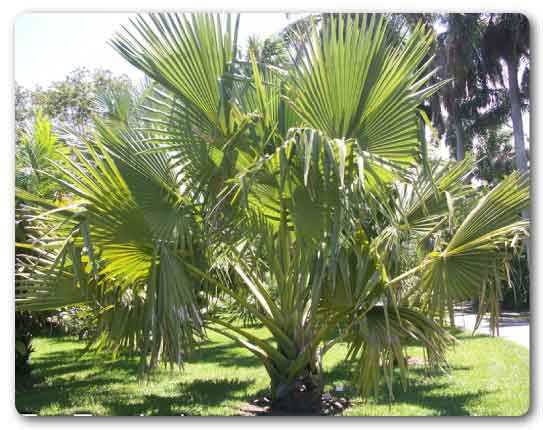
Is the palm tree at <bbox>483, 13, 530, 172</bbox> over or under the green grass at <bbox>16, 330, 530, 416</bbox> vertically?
over

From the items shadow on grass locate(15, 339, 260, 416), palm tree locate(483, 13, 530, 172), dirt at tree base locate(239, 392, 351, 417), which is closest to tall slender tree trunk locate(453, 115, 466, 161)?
palm tree locate(483, 13, 530, 172)

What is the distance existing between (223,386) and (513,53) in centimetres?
399

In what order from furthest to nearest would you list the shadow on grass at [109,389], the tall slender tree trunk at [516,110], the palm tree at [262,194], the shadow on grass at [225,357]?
the shadow on grass at [225,357], the tall slender tree trunk at [516,110], the shadow on grass at [109,389], the palm tree at [262,194]

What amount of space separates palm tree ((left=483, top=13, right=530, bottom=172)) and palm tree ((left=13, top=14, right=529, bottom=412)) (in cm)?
140

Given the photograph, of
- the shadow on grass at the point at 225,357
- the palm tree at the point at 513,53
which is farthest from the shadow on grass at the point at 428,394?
the palm tree at the point at 513,53

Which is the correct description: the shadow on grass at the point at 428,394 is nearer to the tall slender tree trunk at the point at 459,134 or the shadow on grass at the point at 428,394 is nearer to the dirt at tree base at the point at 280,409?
the dirt at tree base at the point at 280,409

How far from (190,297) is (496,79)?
5.07 metres

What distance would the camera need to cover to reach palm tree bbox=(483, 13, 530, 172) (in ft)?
16.1

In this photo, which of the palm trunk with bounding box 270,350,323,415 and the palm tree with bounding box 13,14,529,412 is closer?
the palm tree with bounding box 13,14,529,412

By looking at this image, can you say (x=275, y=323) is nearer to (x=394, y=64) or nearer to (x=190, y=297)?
(x=190, y=297)

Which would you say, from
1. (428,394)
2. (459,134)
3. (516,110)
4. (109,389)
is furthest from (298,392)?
(459,134)

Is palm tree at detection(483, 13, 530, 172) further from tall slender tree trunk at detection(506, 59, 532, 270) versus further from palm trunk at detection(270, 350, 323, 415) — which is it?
palm trunk at detection(270, 350, 323, 415)

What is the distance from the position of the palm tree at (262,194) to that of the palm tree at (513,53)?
4.58ft

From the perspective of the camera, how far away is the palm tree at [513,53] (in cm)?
492
